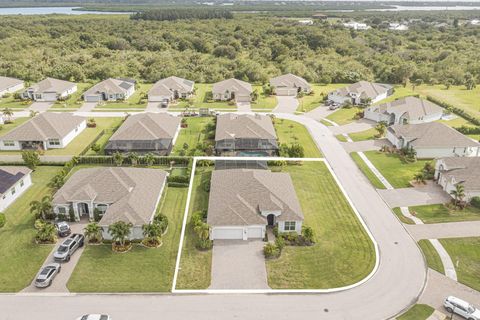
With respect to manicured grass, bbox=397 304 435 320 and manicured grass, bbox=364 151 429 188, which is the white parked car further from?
manicured grass, bbox=364 151 429 188

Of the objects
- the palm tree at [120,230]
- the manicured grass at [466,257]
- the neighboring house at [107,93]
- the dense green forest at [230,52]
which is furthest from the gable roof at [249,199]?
the dense green forest at [230,52]

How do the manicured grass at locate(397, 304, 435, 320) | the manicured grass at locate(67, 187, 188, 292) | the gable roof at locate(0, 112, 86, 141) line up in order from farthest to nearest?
the gable roof at locate(0, 112, 86, 141)
the manicured grass at locate(67, 187, 188, 292)
the manicured grass at locate(397, 304, 435, 320)

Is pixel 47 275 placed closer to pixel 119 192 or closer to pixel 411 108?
pixel 119 192

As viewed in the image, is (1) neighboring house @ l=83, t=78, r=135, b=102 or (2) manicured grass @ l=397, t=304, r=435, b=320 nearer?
(2) manicured grass @ l=397, t=304, r=435, b=320

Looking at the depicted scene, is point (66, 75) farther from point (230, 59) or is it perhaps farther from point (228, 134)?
point (228, 134)

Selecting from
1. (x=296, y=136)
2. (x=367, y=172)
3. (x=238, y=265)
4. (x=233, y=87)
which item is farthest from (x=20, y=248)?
(x=233, y=87)

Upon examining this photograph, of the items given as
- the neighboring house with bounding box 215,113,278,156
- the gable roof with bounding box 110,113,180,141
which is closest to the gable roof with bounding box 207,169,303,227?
the neighboring house with bounding box 215,113,278,156

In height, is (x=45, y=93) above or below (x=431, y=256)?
above
